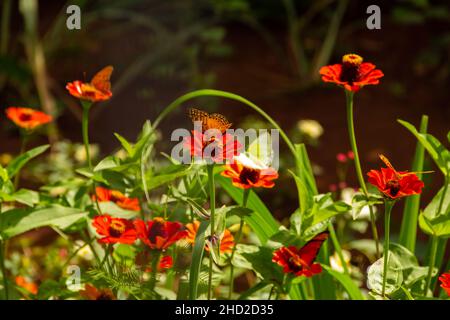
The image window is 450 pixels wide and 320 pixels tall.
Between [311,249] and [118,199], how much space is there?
330mm

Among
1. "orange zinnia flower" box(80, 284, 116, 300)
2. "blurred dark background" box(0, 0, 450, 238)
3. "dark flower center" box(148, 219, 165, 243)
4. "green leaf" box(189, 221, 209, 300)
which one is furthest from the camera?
"blurred dark background" box(0, 0, 450, 238)

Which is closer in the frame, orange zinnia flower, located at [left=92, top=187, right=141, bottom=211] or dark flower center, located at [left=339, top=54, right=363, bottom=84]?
dark flower center, located at [left=339, top=54, right=363, bottom=84]

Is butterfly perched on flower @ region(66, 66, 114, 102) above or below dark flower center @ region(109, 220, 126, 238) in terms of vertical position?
above

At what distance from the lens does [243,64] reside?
9.45ft

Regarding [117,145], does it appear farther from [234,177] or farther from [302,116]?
[234,177]

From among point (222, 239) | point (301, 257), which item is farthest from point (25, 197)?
point (301, 257)

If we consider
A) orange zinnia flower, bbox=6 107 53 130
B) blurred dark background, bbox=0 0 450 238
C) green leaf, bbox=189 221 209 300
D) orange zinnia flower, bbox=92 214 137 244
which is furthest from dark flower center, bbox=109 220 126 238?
blurred dark background, bbox=0 0 450 238

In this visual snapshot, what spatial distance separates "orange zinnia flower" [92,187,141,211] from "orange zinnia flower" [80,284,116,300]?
117 mm

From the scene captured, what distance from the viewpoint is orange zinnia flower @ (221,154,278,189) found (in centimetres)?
85

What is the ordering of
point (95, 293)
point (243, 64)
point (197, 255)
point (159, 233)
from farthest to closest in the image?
1. point (243, 64)
2. point (95, 293)
3. point (159, 233)
4. point (197, 255)

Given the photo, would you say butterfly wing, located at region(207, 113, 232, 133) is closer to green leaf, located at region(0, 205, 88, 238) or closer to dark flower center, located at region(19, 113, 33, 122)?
green leaf, located at region(0, 205, 88, 238)

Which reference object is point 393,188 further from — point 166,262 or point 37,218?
point 37,218

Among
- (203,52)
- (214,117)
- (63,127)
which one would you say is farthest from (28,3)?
(214,117)

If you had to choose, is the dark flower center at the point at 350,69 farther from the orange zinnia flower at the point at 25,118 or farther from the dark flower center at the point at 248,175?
the orange zinnia flower at the point at 25,118
